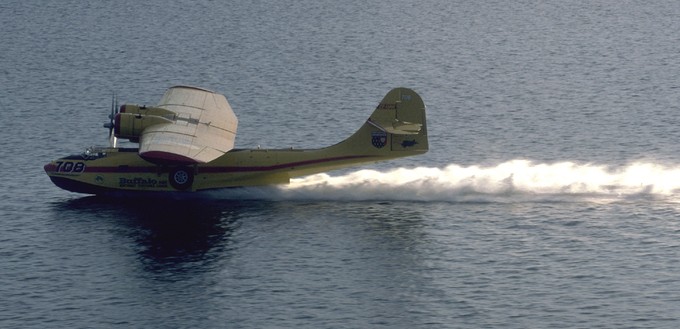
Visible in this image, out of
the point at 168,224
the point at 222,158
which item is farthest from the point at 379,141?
the point at 168,224

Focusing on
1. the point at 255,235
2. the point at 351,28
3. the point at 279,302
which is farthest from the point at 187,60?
the point at 279,302

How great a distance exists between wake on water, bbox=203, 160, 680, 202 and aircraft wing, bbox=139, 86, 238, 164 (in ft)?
14.6

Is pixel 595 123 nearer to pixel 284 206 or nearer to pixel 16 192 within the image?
pixel 284 206

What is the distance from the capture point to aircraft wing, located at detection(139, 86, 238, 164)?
276 feet

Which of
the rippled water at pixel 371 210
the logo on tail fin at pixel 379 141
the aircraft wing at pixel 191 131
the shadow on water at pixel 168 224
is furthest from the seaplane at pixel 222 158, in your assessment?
the rippled water at pixel 371 210

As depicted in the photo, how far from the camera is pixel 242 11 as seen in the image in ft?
628

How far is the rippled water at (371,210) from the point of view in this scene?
240 feet

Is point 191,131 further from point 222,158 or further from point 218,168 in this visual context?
point 218,168

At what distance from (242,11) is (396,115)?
10380 centimetres

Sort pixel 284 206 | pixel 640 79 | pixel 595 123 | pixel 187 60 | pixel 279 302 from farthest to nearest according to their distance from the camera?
pixel 187 60 → pixel 640 79 → pixel 595 123 → pixel 284 206 → pixel 279 302

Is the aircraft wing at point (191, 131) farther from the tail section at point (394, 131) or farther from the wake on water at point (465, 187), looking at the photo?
the tail section at point (394, 131)

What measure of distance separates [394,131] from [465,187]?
670 cm

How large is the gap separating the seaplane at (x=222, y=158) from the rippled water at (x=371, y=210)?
1.57m

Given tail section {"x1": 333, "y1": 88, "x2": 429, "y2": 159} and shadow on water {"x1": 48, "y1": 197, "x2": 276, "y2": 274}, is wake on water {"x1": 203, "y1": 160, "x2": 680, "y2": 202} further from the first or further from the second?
tail section {"x1": 333, "y1": 88, "x2": 429, "y2": 159}
